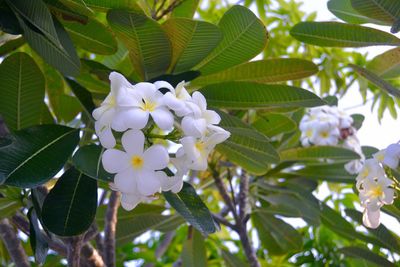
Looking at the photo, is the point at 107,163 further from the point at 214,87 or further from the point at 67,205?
the point at 214,87

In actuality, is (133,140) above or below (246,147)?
above

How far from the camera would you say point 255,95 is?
3.99ft

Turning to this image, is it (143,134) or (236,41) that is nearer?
(143,134)

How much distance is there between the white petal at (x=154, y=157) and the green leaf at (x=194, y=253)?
30.6 inches

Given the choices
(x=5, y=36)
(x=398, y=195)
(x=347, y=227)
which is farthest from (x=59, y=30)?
(x=347, y=227)

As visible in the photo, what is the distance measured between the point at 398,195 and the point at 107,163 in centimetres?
68

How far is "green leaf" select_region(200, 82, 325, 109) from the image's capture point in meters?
1.20

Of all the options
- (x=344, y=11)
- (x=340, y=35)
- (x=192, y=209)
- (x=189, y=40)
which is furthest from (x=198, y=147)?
(x=344, y=11)

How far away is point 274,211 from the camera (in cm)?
180

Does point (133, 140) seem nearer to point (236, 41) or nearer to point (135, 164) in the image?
point (135, 164)

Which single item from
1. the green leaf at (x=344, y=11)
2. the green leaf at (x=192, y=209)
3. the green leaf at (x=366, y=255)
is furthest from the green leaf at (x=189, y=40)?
the green leaf at (x=366, y=255)

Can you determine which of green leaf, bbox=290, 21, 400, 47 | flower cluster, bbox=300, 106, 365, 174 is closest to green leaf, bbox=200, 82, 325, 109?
green leaf, bbox=290, 21, 400, 47

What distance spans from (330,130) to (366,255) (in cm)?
54

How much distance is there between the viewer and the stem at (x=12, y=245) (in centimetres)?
126
